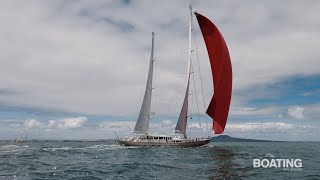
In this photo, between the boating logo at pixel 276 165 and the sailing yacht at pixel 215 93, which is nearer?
the boating logo at pixel 276 165

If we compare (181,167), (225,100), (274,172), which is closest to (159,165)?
(181,167)

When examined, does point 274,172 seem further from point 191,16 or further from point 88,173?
point 191,16

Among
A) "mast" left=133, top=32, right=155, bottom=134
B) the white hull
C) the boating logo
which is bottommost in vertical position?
the boating logo

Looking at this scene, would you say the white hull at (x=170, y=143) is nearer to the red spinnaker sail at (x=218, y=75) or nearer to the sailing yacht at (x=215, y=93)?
the sailing yacht at (x=215, y=93)

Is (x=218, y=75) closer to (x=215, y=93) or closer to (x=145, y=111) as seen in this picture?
(x=215, y=93)

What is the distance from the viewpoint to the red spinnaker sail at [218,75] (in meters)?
57.9

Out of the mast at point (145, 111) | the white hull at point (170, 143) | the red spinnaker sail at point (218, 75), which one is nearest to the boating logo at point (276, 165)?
the red spinnaker sail at point (218, 75)

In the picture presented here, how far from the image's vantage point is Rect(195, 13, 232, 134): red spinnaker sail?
57.9m

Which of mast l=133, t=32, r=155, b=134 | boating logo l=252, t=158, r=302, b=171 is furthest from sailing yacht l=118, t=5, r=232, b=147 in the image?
boating logo l=252, t=158, r=302, b=171

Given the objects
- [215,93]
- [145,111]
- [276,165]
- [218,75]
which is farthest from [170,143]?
[276,165]

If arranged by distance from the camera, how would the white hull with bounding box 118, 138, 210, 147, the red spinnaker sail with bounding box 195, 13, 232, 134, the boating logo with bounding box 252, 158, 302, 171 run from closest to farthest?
the boating logo with bounding box 252, 158, 302, 171 → the red spinnaker sail with bounding box 195, 13, 232, 134 → the white hull with bounding box 118, 138, 210, 147

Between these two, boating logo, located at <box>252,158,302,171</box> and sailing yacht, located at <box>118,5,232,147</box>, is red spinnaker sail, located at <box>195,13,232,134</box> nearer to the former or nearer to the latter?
sailing yacht, located at <box>118,5,232,147</box>

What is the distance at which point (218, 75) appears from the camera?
58.0m

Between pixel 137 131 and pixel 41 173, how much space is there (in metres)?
41.0
